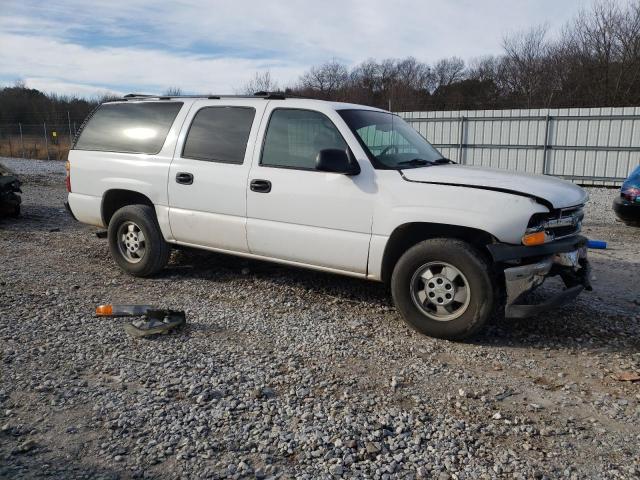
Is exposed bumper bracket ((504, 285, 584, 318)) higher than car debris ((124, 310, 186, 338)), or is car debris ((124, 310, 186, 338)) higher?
exposed bumper bracket ((504, 285, 584, 318))

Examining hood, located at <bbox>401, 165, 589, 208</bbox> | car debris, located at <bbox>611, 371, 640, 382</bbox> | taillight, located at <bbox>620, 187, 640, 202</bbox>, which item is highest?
hood, located at <bbox>401, 165, 589, 208</bbox>

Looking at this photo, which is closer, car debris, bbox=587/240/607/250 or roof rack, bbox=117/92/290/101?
roof rack, bbox=117/92/290/101

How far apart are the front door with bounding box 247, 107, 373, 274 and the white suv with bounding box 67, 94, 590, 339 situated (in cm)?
→ 1

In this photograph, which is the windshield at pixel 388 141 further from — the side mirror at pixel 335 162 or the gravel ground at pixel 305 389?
the gravel ground at pixel 305 389

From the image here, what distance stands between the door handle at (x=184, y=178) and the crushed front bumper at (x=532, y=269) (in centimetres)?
311

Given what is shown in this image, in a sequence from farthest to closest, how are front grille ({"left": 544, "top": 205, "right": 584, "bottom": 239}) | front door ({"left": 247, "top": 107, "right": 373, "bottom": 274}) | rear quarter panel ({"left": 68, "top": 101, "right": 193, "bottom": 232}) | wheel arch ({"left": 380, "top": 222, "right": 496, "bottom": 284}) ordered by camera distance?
1. rear quarter panel ({"left": 68, "top": 101, "right": 193, "bottom": 232})
2. front door ({"left": 247, "top": 107, "right": 373, "bottom": 274})
3. wheel arch ({"left": 380, "top": 222, "right": 496, "bottom": 284})
4. front grille ({"left": 544, "top": 205, "right": 584, "bottom": 239})

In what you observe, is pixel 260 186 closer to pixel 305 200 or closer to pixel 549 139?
pixel 305 200

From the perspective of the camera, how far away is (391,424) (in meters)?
3.15

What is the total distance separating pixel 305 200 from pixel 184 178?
150cm

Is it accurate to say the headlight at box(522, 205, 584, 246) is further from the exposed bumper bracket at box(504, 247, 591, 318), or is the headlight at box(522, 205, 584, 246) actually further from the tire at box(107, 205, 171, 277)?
the tire at box(107, 205, 171, 277)

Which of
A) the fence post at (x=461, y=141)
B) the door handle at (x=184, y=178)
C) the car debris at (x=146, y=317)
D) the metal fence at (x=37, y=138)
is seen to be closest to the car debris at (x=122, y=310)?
the car debris at (x=146, y=317)

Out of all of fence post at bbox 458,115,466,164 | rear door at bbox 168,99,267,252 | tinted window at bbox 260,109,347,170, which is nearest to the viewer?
tinted window at bbox 260,109,347,170

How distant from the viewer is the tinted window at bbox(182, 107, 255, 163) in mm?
5383

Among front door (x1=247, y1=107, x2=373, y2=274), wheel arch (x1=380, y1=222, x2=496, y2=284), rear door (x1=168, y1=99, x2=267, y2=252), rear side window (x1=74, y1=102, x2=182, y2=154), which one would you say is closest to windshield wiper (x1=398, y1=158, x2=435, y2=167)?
front door (x1=247, y1=107, x2=373, y2=274)
